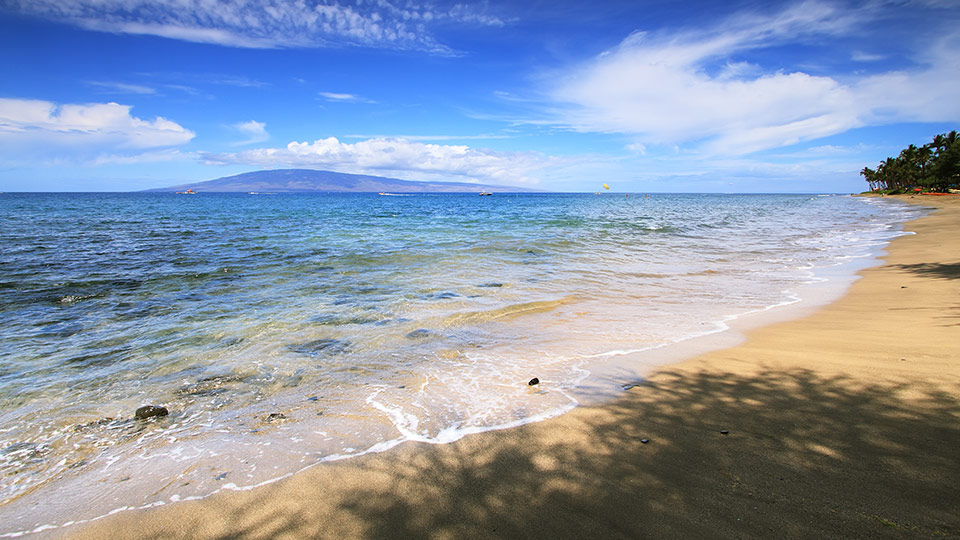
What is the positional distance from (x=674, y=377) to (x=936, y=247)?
16671 millimetres

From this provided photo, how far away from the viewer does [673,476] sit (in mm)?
2777

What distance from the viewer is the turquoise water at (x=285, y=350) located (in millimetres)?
3379

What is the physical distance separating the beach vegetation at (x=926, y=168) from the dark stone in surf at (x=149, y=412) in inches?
3469

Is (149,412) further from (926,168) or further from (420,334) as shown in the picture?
(926,168)

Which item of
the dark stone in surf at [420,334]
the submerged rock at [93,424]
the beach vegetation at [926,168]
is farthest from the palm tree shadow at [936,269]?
the beach vegetation at [926,168]

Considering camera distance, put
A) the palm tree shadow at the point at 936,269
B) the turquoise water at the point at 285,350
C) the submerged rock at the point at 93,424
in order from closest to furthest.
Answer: the turquoise water at the point at 285,350
the submerged rock at the point at 93,424
the palm tree shadow at the point at 936,269

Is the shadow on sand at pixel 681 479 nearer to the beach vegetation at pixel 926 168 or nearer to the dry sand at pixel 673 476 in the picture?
the dry sand at pixel 673 476

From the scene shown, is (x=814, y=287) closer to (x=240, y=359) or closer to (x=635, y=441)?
(x=635, y=441)

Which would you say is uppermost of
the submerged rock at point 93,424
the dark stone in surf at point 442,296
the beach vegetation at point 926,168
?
the beach vegetation at point 926,168

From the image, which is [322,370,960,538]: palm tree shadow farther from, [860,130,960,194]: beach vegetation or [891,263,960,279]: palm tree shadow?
[860,130,960,194]: beach vegetation

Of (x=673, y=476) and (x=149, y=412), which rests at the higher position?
(x=673, y=476)

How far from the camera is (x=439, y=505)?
105 inches

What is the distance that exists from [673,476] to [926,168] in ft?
384

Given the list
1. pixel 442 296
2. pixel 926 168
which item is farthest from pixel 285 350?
pixel 926 168
